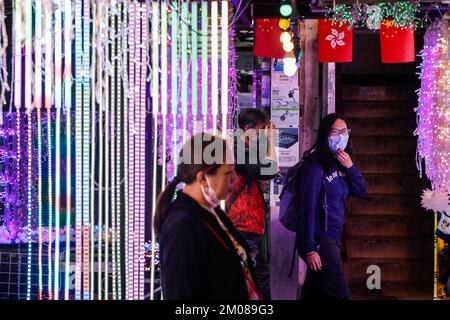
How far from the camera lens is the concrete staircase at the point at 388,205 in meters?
8.55

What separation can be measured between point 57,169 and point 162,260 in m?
1.69

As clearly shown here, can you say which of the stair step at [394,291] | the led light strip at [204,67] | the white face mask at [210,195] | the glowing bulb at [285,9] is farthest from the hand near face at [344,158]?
the stair step at [394,291]

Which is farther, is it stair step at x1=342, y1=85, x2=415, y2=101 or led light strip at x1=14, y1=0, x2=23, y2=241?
stair step at x1=342, y1=85, x2=415, y2=101

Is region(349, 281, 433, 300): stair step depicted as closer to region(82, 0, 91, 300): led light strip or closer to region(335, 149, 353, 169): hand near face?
region(335, 149, 353, 169): hand near face

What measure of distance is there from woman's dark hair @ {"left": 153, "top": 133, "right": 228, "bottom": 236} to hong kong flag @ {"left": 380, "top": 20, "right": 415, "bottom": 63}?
3.77m

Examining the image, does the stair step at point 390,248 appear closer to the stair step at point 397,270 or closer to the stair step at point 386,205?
the stair step at point 397,270

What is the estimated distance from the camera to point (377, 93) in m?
9.68

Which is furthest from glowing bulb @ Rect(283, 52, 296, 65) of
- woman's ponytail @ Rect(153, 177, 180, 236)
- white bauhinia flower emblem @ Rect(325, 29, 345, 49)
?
woman's ponytail @ Rect(153, 177, 180, 236)

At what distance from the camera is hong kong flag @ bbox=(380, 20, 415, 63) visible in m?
6.80

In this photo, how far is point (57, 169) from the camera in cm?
466

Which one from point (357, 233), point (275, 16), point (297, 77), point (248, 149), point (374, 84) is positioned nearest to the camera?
point (248, 149)
